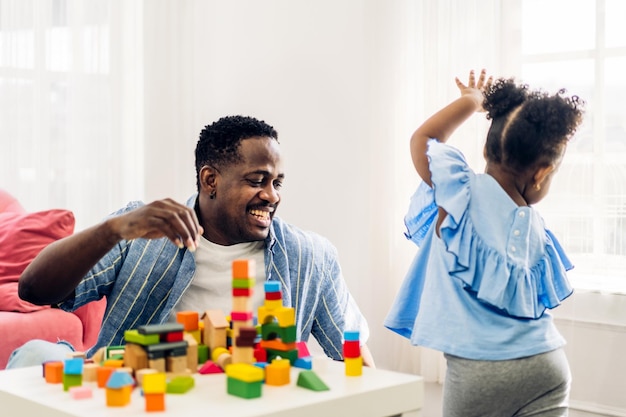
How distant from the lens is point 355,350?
1.14m

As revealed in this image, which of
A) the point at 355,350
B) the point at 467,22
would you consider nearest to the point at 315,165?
the point at 467,22

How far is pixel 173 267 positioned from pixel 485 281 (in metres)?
0.62

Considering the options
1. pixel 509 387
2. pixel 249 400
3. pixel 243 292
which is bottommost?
pixel 509 387

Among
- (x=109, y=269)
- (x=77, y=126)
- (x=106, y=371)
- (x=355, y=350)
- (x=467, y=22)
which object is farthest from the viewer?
(x=77, y=126)

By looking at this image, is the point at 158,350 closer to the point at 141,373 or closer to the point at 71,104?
the point at 141,373

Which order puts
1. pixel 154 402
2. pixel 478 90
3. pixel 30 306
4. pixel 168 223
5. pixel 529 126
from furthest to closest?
pixel 30 306 → pixel 478 90 → pixel 529 126 → pixel 168 223 → pixel 154 402

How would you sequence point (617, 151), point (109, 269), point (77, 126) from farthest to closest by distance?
point (77, 126) → point (617, 151) → point (109, 269)

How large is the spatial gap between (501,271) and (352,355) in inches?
19.0

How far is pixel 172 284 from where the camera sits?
1.65 metres

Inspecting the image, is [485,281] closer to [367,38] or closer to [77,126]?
[367,38]

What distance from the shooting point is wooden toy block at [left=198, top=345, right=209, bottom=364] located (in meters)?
1.17

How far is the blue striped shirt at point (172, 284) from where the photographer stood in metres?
1.63

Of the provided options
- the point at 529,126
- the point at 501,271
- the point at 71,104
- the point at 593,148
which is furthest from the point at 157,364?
the point at 71,104

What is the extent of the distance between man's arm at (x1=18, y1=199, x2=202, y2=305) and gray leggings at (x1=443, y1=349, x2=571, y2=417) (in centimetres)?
58
